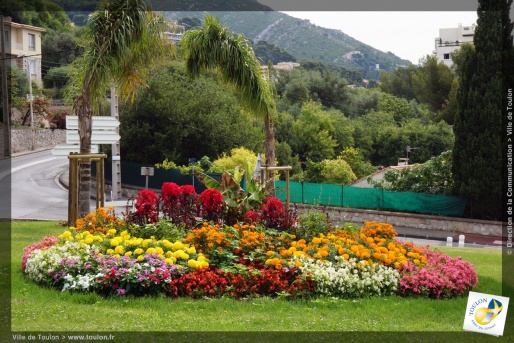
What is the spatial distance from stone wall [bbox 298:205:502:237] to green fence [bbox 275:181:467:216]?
54cm

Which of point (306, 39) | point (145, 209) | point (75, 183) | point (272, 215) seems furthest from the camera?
point (306, 39)

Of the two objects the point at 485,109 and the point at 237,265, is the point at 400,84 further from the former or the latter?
the point at 237,265

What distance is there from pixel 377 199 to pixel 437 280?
77.8 feet

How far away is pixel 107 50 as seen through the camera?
1575 centimetres

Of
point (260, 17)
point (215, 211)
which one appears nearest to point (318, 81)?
point (215, 211)

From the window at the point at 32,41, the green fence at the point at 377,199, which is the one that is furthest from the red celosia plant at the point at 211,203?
the window at the point at 32,41

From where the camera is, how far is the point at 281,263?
990 centimetres

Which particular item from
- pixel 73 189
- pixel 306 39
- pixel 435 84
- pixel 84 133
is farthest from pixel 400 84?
pixel 73 189

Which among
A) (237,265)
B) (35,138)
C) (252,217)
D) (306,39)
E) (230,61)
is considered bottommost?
(35,138)

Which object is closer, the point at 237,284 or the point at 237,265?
the point at 237,284

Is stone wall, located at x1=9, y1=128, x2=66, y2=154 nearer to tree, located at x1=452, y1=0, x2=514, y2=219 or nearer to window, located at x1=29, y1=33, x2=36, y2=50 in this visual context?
window, located at x1=29, y1=33, x2=36, y2=50

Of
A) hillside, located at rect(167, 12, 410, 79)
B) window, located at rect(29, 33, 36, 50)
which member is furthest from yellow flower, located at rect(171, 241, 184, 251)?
hillside, located at rect(167, 12, 410, 79)

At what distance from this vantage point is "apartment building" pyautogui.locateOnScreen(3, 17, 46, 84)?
2761 inches

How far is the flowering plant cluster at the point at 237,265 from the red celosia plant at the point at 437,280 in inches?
0.6
